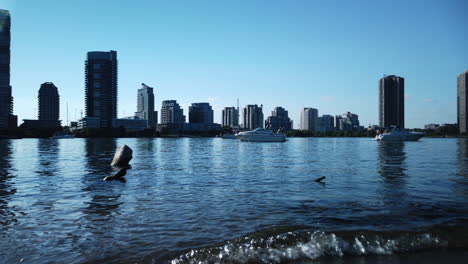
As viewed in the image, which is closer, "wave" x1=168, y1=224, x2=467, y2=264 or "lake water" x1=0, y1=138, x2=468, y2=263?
"wave" x1=168, y1=224, x2=467, y2=264

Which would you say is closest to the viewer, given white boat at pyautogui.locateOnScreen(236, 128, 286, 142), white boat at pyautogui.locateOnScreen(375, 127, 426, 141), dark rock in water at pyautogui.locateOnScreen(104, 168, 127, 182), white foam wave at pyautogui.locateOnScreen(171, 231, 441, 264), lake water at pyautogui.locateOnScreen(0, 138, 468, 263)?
white foam wave at pyautogui.locateOnScreen(171, 231, 441, 264)

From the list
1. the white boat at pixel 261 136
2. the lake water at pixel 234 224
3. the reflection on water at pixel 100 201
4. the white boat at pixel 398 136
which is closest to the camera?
the lake water at pixel 234 224

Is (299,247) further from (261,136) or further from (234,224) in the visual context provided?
(261,136)

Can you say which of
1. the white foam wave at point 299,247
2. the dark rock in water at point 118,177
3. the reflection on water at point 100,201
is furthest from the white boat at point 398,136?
the white foam wave at point 299,247

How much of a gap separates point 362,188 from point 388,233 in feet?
34.2

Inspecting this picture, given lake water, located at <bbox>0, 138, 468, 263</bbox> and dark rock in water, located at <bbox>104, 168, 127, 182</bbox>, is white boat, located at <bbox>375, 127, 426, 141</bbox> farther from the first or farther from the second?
dark rock in water, located at <bbox>104, 168, 127, 182</bbox>

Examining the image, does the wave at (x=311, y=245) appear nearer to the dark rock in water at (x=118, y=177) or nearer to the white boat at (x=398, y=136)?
the dark rock in water at (x=118, y=177)

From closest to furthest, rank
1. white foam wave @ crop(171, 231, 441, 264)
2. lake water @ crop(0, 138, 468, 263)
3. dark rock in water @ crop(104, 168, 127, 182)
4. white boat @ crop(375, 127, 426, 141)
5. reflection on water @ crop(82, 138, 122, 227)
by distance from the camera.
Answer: white foam wave @ crop(171, 231, 441, 264)
lake water @ crop(0, 138, 468, 263)
reflection on water @ crop(82, 138, 122, 227)
dark rock in water @ crop(104, 168, 127, 182)
white boat @ crop(375, 127, 426, 141)

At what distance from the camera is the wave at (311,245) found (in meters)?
9.59

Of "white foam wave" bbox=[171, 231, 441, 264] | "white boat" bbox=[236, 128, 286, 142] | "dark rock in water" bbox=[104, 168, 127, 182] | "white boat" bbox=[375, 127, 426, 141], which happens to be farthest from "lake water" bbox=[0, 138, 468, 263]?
"white boat" bbox=[375, 127, 426, 141]

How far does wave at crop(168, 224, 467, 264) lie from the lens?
9586mm

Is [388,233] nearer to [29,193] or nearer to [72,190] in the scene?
[72,190]

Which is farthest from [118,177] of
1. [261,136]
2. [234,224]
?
[261,136]

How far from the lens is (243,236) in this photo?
1100 cm
